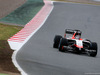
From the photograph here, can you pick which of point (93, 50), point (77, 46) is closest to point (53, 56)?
point (77, 46)

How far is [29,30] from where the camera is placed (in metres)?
22.0

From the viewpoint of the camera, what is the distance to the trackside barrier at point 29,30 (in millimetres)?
17495

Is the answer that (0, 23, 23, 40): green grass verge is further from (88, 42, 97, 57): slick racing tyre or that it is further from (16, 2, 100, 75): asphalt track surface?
(88, 42, 97, 57): slick racing tyre

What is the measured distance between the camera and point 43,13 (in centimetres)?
2956

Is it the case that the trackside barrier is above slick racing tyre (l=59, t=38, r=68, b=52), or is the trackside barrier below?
below

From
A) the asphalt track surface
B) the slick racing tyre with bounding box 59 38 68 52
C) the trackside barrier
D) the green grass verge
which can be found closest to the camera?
the asphalt track surface

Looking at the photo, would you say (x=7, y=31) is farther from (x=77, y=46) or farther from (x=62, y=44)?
(x=77, y=46)

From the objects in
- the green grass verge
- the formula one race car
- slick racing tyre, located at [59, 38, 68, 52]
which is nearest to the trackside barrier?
the green grass verge

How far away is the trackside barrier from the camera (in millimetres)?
17495

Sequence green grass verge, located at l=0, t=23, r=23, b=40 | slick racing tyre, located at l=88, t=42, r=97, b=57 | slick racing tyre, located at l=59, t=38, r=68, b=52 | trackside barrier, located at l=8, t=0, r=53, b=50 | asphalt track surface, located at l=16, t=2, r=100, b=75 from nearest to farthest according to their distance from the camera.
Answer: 1. asphalt track surface, located at l=16, t=2, r=100, b=75
2. slick racing tyre, located at l=88, t=42, r=97, b=57
3. slick racing tyre, located at l=59, t=38, r=68, b=52
4. trackside barrier, located at l=8, t=0, r=53, b=50
5. green grass verge, located at l=0, t=23, r=23, b=40

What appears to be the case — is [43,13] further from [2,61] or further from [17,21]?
[2,61]

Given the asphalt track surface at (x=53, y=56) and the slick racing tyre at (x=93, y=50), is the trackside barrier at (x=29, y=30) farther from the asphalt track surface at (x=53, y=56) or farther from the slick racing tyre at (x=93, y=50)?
the slick racing tyre at (x=93, y=50)

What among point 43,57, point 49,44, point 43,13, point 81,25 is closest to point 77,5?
point 43,13

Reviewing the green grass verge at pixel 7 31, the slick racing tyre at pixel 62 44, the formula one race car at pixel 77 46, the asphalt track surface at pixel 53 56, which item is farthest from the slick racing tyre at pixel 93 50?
the green grass verge at pixel 7 31
